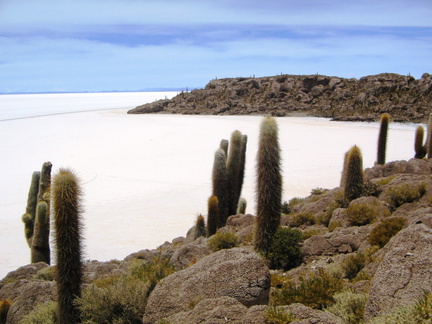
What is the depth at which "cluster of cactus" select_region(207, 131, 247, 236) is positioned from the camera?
11.7 meters

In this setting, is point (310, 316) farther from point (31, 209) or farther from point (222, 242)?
point (31, 209)

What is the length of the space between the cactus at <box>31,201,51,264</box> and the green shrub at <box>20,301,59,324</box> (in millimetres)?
4921

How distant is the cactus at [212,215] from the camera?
11617 millimetres

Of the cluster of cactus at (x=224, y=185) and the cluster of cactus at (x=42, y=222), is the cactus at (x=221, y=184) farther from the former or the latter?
the cluster of cactus at (x=42, y=222)

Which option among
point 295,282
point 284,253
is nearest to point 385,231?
point 284,253

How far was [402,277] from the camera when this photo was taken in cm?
408

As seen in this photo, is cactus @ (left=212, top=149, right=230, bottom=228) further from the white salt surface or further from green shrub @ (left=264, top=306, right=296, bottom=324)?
green shrub @ (left=264, top=306, right=296, bottom=324)

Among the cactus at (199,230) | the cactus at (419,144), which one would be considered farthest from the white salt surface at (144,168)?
the cactus at (419,144)

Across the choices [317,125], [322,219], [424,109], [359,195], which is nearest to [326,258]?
[322,219]

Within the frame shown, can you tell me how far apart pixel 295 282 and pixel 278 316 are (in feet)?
8.87

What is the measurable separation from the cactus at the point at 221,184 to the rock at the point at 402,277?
820cm

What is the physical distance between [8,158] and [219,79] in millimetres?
62538

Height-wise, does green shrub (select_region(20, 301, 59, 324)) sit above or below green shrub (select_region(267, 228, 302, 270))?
below

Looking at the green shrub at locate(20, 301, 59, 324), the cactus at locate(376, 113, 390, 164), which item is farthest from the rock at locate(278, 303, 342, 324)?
the cactus at locate(376, 113, 390, 164)
